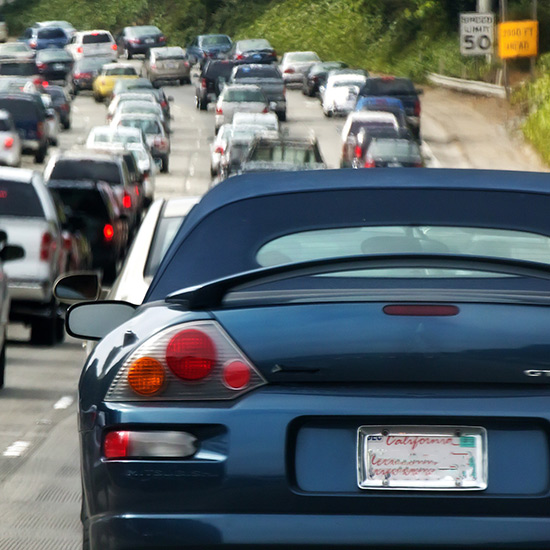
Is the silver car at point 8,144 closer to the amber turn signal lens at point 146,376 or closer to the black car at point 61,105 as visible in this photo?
the black car at point 61,105

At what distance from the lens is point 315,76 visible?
222 feet

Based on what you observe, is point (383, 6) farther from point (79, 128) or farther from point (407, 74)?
point (79, 128)

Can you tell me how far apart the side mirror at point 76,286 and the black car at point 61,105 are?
50.3 meters

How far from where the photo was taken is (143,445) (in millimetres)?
4363

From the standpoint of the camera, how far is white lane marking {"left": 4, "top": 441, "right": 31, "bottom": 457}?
369 inches

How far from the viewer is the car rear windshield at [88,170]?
25359 mm

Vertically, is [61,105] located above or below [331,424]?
below

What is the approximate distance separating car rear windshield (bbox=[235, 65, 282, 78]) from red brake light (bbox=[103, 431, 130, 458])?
5735 centimetres

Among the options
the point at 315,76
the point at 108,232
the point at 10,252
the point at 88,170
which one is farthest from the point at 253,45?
the point at 10,252

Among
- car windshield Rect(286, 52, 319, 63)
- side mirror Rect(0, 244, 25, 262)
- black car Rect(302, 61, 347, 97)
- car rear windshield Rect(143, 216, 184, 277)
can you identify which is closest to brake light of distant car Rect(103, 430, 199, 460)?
car rear windshield Rect(143, 216, 184, 277)

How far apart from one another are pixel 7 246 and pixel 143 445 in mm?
9151

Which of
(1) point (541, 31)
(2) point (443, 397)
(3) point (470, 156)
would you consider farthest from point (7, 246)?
(1) point (541, 31)

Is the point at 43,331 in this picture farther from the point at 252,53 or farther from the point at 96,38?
the point at 96,38

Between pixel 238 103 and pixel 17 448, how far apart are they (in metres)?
43.3
